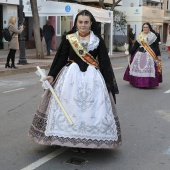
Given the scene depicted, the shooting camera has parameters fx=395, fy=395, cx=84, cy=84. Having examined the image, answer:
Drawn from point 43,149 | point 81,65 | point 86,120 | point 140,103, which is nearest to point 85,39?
point 81,65

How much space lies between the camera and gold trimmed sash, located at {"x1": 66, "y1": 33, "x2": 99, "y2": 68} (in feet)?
15.7

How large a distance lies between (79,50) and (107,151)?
1333 mm

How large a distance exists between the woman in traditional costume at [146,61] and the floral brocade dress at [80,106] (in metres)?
5.85

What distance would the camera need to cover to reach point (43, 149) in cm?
509

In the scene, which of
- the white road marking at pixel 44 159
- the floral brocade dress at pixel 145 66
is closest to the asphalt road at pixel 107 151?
the white road marking at pixel 44 159

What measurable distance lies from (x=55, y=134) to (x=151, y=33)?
257 inches

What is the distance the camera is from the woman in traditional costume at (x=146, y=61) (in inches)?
415

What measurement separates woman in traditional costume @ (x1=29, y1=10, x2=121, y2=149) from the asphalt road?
250 mm

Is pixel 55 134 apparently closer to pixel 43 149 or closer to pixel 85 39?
pixel 43 149

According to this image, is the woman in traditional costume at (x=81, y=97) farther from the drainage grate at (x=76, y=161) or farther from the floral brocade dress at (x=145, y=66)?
the floral brocade dress at (x=145, y=66)

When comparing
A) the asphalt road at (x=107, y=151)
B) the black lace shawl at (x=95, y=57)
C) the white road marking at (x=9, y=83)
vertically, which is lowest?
the asphalt road at (x=107, y=151)

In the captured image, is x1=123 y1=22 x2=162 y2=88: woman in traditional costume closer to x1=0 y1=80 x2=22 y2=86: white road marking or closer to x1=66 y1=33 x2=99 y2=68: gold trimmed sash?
x1=0 y1=80 x2=22 y2=86: white road marking

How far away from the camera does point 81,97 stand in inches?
181

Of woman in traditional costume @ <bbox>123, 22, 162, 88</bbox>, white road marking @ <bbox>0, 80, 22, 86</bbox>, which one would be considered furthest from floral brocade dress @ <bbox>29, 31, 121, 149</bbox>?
white road marking @ <bbox>0, 80, 22, 86</bbox>
